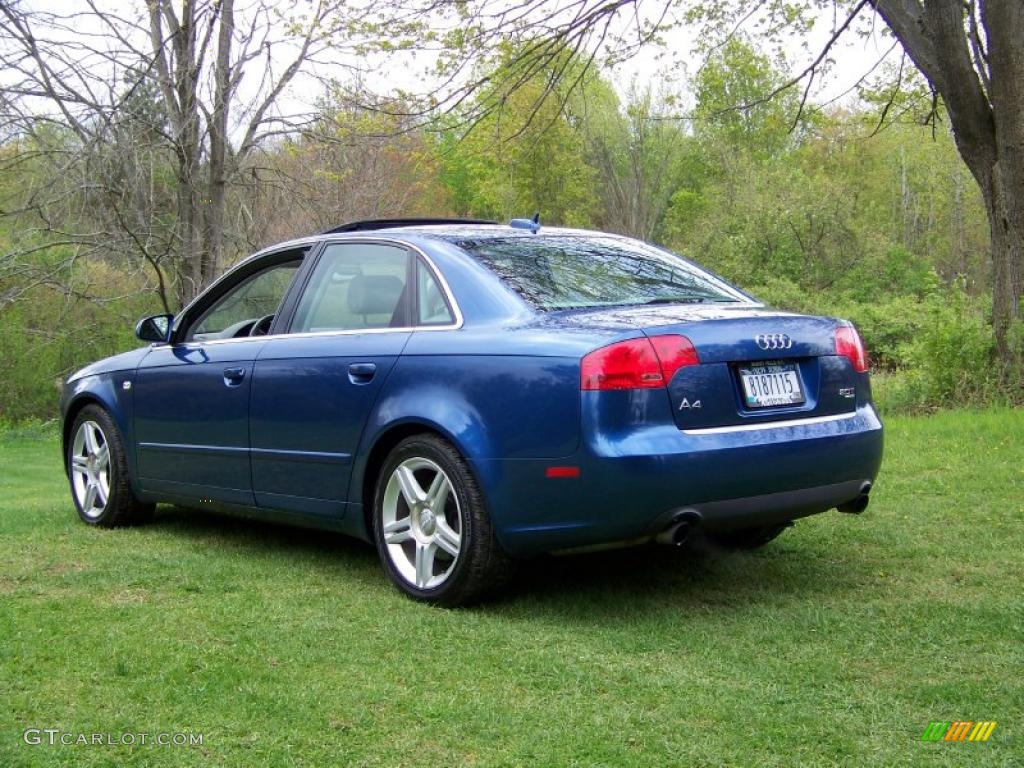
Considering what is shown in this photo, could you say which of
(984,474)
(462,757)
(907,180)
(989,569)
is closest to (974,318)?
(984,474)

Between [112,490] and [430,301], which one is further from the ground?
[430,301]

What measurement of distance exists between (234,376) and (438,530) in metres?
1.58

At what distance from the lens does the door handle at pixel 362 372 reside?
198 inches

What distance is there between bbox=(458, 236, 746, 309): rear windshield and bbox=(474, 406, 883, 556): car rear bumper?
2.54ft

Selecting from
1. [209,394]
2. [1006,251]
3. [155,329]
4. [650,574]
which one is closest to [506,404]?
[650,574]

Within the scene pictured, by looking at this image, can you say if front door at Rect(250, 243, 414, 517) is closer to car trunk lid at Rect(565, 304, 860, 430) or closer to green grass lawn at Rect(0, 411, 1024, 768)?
green grass lawn at Rect(0, 411, 1024, 768)

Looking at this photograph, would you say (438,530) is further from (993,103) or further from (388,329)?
(993,103)

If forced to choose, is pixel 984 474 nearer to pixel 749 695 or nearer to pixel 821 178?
pixel 749 695

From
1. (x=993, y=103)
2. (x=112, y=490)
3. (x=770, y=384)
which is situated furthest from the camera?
(x=993, y=103)

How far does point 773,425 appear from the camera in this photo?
4.50m

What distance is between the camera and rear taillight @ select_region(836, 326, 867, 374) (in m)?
4.87

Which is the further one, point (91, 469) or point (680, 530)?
point (91, 469)

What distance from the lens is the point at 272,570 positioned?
5.47 m

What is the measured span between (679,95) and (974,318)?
5520 millimetres
